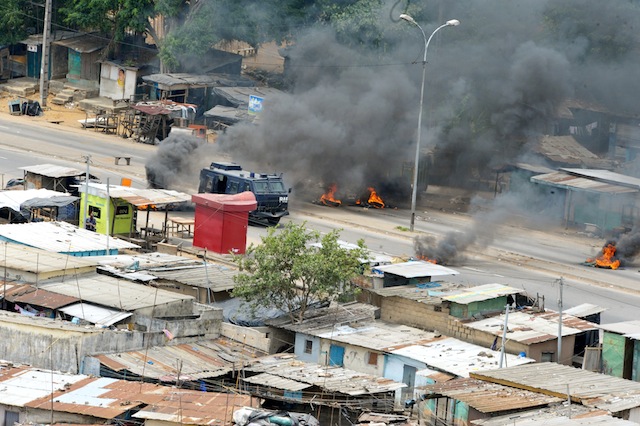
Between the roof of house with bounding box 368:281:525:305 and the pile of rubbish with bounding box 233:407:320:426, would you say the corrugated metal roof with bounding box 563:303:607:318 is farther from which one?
the pile of rubbish with bounding box 233:407:320:426

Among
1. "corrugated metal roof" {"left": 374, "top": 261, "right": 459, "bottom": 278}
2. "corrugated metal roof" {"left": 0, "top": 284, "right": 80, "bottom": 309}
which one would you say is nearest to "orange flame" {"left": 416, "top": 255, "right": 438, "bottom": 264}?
"corrugated metal roof" {"left": 374, "top": 261, "right": 459, "bottom": 278}

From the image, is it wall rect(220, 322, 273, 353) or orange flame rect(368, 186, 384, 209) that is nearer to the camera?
wall rect(220, 322, 273, 353)

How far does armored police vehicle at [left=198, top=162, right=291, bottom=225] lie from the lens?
2042 inches

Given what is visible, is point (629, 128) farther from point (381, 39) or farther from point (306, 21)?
point (306, 21)

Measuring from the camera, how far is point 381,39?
2724 inches

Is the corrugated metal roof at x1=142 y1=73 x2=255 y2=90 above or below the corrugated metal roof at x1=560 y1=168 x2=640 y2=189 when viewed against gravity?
above

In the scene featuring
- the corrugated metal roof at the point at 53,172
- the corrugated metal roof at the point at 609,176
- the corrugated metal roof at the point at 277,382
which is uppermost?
the corrugated metal roof at the point at 609,176

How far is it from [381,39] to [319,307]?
32.8 m

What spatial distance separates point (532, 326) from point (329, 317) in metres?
5.55

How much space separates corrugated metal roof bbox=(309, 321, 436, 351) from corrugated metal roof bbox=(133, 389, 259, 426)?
491 centimetres

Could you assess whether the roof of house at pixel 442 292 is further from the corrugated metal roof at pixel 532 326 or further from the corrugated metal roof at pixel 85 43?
the corrugated metal roof at pixel 85 43

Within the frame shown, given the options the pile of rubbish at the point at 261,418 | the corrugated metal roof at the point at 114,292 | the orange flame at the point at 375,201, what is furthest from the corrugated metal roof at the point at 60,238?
the orange flame at the point at 375,201

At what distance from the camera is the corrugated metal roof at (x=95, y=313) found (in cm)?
3516

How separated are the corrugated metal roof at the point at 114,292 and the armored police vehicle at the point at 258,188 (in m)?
13.2
